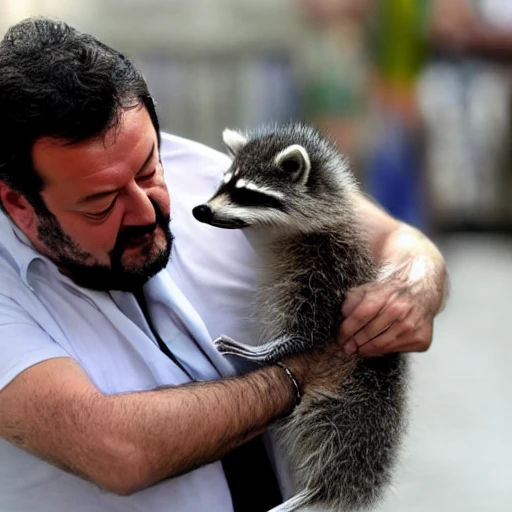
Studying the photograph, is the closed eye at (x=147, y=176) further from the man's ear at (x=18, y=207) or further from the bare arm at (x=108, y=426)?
the bare arm at (x=108, y=426)

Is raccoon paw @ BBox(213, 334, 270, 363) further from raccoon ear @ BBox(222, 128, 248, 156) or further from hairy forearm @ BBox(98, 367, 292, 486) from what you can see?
raccoon ear @ BBox(222, 128, 248, 156)

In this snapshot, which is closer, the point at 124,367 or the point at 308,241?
the point at 124,367

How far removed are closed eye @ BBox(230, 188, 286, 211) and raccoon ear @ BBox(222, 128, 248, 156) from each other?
0.65 ft

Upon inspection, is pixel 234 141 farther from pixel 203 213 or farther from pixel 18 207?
pixel 18 207

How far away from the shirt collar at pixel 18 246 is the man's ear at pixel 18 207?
0.02m

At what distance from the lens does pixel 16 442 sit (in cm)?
222

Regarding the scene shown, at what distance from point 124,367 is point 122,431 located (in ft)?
0.76

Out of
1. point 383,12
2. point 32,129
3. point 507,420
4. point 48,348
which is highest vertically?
point 32,129

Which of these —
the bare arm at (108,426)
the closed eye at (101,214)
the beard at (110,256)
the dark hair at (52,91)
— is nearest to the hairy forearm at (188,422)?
the bare arm at (108,426)

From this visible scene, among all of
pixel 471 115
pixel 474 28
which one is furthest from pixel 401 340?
pixel 471 115

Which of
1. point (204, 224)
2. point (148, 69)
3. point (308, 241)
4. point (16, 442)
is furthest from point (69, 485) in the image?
point (148, 69)

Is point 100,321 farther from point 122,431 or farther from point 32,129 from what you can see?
point 32,129

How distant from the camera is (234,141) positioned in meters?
2.75

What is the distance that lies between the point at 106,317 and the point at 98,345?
7cm
